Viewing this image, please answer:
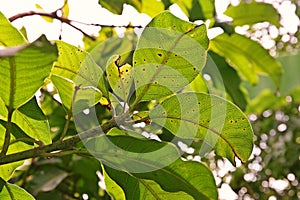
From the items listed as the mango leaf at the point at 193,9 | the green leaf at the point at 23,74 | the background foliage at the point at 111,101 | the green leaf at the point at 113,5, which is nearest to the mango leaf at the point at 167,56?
the background foliage at the point at 111,101

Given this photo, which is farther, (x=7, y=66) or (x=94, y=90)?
(x=94, y=90)

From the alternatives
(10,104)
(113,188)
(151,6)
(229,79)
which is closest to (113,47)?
A: (151,6)

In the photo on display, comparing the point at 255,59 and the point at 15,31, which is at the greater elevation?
the point at 15,31

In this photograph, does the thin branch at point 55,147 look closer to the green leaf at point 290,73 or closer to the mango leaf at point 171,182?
the mango leaf at point 171,182

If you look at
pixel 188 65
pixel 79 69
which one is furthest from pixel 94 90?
pixel 188 65

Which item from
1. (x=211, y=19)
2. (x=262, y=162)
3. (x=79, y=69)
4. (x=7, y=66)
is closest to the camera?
(x=7, y=66)

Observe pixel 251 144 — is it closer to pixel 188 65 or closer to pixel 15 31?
pixel 188 65

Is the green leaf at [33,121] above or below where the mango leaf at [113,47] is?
above

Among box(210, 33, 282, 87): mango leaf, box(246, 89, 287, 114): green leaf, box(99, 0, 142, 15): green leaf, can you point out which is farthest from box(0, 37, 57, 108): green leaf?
box(246, 89, 287, 114): green leaf
